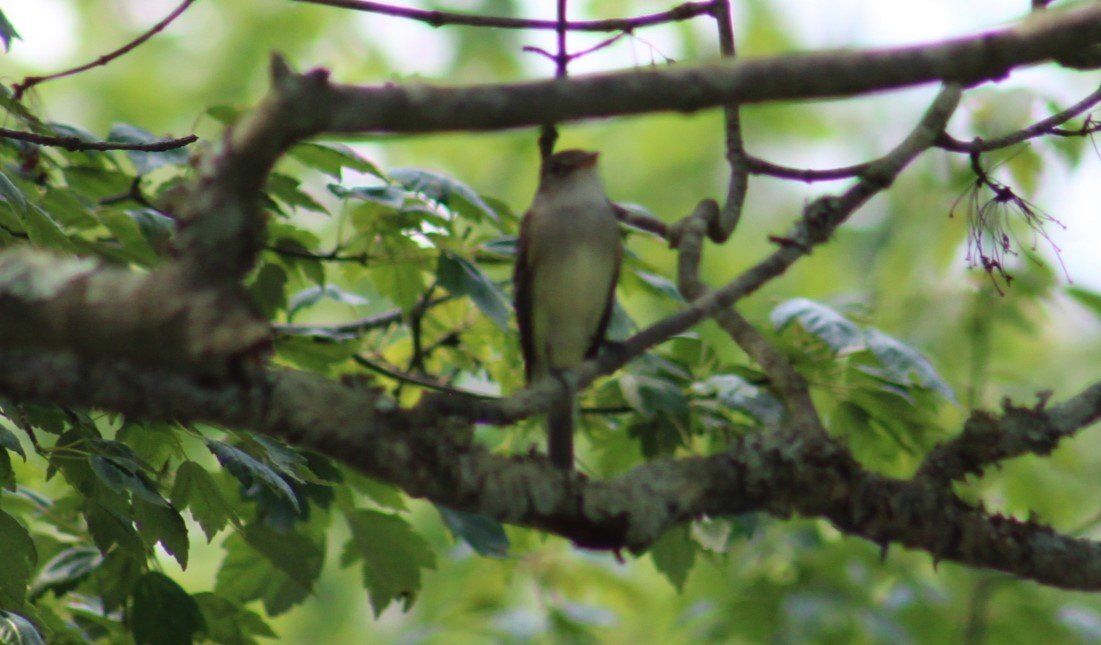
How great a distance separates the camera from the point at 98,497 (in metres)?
2.35

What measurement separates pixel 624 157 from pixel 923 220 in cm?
424

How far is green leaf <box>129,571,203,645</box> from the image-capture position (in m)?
2.46

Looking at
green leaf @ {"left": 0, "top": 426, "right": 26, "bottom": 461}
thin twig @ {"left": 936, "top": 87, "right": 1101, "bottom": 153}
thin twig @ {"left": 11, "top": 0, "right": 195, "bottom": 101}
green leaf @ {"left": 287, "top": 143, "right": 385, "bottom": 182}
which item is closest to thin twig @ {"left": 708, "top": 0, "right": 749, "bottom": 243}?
thin twig @ {"left": 936, "top": 87, "right": 1101, "bottom": 153}

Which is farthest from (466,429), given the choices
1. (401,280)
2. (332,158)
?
(401,280)

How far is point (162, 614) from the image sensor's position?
2.49 m

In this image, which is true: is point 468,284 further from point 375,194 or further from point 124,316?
point 124,316

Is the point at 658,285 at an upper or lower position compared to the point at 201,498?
upper

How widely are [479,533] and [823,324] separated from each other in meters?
1.14

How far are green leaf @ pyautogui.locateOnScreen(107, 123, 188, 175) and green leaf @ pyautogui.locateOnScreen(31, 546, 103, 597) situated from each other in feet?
3.44

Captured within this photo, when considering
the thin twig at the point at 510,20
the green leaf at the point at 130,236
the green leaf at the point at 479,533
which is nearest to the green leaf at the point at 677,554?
the green leaf at the point at 479,533

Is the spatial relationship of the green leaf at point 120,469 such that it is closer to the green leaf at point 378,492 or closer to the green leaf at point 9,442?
the green leaf at point 9,442

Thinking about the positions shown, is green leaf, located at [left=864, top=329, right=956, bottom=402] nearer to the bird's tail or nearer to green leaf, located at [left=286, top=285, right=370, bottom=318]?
the bird's tail

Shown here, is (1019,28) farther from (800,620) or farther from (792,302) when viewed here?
(800,620)

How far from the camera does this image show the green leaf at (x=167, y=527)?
2387 mm
